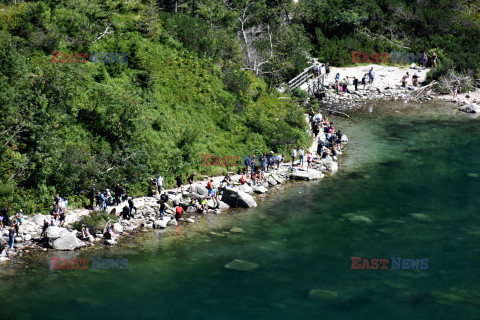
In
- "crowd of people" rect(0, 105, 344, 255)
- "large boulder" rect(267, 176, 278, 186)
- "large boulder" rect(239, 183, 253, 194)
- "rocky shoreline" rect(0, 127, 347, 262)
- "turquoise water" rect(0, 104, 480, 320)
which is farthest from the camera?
"large boulder" rect(267, 176, 278, 186)

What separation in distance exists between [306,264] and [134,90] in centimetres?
2168

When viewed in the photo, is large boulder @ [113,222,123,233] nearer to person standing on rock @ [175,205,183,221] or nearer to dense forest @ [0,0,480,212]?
dense forest @ [0,0,480,212]

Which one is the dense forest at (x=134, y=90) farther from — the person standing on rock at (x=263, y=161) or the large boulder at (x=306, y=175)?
the large boulder at (x=306, y=175)

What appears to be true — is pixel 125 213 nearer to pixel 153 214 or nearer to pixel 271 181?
pixel 153 214

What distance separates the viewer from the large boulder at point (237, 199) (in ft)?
117

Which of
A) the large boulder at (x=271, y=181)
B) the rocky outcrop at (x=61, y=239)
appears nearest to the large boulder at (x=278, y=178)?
the large boulder at (x=271, y=181)

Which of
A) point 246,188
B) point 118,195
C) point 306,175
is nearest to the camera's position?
point 118,195

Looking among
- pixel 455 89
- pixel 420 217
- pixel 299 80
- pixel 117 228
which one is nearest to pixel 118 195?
pixel 117 228

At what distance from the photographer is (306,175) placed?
1596 inches

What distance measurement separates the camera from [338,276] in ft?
88.1

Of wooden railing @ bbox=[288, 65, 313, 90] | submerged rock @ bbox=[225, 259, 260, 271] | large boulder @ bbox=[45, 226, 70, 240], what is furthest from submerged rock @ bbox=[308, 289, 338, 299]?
wooden railing @ bbox=[288, 65, 313, 90]

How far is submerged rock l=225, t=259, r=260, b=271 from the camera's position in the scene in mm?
27828

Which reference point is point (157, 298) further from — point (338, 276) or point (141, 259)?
point (338, 276)

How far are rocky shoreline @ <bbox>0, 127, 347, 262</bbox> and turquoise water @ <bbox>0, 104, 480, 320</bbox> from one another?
1057 mm
